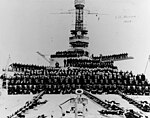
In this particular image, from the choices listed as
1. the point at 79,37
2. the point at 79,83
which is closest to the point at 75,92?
the point at 79,83

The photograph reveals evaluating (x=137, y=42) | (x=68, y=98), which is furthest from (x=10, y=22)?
(x=137, y=42)

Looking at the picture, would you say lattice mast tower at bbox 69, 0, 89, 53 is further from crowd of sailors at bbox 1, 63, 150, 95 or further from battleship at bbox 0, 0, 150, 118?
crowd of sailors at bbox 1, 63, 150, 95

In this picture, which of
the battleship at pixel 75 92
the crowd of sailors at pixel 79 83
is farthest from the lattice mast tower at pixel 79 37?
the crowd of sailors at pixel 79 83

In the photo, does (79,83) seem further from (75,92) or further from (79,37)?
(79,37)

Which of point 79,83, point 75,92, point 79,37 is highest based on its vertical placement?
Result: point 79,37

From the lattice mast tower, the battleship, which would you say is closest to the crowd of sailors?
the battleship

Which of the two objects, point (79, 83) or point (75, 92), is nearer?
point (75, 92)

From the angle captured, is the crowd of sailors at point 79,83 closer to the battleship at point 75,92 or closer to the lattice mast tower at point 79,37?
the battleship at point 75,92

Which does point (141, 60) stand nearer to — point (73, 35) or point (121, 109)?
point (121, 109)
